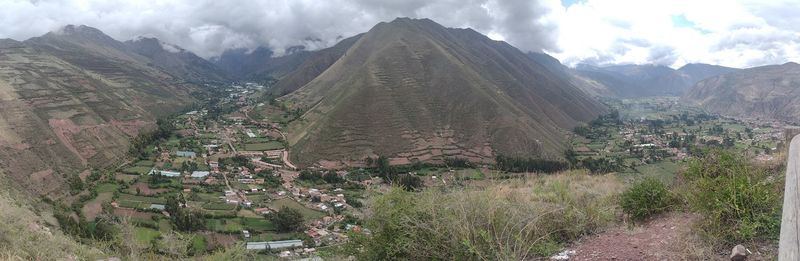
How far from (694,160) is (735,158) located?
2.25ft

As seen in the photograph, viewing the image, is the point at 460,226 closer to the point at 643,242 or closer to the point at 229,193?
the point at 643,242

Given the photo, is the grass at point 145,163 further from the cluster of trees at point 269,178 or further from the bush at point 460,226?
the bush at point 460,226

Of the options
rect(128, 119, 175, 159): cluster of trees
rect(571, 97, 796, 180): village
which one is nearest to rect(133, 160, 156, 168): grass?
rect(128, 119, 175, 159): cluster of trees

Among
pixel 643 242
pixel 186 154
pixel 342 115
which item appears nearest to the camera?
pixel 643 242

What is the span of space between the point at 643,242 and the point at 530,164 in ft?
232

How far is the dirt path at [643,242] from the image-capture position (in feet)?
19.1

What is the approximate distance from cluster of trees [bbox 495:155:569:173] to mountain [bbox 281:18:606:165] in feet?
14.7

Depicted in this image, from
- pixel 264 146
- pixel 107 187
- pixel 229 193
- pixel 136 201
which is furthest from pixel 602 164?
pixel 107 187

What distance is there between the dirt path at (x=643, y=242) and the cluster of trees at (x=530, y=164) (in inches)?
2531

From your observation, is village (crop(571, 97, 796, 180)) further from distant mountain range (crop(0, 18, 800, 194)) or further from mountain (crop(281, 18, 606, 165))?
distant mountain range (crop(0, 18, 800, 194))

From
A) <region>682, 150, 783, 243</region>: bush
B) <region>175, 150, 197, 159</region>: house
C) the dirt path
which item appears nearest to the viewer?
Result: <region>682, 150, 783, 243</region>: bush

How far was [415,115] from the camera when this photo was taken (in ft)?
319

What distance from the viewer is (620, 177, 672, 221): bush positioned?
775 centimetres

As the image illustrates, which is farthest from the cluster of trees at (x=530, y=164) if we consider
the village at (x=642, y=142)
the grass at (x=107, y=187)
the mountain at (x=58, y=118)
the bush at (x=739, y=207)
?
the mountain at (x=58, y=118)
